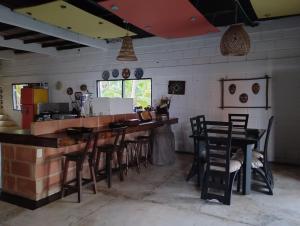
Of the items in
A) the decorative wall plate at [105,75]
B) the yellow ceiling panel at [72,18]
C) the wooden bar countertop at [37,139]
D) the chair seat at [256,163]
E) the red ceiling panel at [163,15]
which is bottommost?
the chair seat at [256,163]

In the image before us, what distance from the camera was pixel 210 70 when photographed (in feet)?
19.6

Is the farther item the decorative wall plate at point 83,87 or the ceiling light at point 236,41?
the decorative wall plate at point 83,87

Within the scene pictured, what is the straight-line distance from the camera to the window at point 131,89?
697cm

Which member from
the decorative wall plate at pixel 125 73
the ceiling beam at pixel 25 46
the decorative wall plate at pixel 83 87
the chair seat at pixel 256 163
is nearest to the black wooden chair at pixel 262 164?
the chair seat at pixel 256 163

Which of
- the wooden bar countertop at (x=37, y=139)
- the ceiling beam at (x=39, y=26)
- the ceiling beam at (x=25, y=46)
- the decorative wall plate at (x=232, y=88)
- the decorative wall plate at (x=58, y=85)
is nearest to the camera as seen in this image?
the wooden bar countertop at (x=37, y=139)

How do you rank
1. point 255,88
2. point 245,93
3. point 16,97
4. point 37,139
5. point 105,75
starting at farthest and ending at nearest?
point 16,97 → point 105,75 → point 245,93 → point 255,88 → point 37,139

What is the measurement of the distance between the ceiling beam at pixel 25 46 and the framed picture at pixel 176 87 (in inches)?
167

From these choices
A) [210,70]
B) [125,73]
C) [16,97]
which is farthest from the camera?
[16,97]

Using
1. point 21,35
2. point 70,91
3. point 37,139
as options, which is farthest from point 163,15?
point 70,91

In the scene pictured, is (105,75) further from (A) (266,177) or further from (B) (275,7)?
(A) (266,177)

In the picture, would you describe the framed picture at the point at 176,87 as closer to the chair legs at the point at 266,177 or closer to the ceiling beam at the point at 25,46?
the chair legs at the point at 266,177

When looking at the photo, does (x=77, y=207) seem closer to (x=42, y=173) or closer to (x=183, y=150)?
(x=42, y=173)

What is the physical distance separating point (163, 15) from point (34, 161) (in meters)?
2.97

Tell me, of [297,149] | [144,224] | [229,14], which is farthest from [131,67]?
[144,224]
